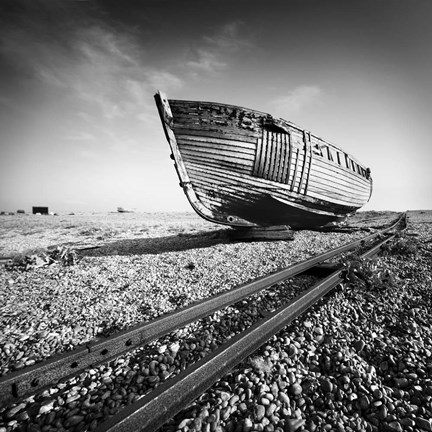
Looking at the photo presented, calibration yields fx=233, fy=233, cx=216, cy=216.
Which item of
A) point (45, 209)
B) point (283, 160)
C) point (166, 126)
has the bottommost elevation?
point (45, 209)

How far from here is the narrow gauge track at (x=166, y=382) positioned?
1.29 metres

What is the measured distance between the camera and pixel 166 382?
1.44m

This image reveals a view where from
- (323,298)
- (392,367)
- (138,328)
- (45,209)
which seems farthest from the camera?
(45,209)

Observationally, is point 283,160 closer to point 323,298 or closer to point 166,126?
point 166,126

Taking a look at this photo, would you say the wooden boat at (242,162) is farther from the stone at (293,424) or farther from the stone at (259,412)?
the stone at (293,424)

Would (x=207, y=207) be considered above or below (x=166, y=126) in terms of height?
below

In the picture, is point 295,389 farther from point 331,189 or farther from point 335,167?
point 335,167

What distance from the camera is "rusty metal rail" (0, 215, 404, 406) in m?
1.55

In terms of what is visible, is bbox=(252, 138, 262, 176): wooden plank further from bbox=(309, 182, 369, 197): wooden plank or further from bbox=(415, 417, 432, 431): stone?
bbox=(415, 417, 432, 431): stone

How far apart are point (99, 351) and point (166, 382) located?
78 cm

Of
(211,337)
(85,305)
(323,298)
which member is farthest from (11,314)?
(323,298)

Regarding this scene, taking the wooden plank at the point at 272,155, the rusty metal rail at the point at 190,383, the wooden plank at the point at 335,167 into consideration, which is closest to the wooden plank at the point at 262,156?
the wooden plank at the point at 272,155

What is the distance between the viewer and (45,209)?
168ft

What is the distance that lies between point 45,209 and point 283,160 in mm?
58967
